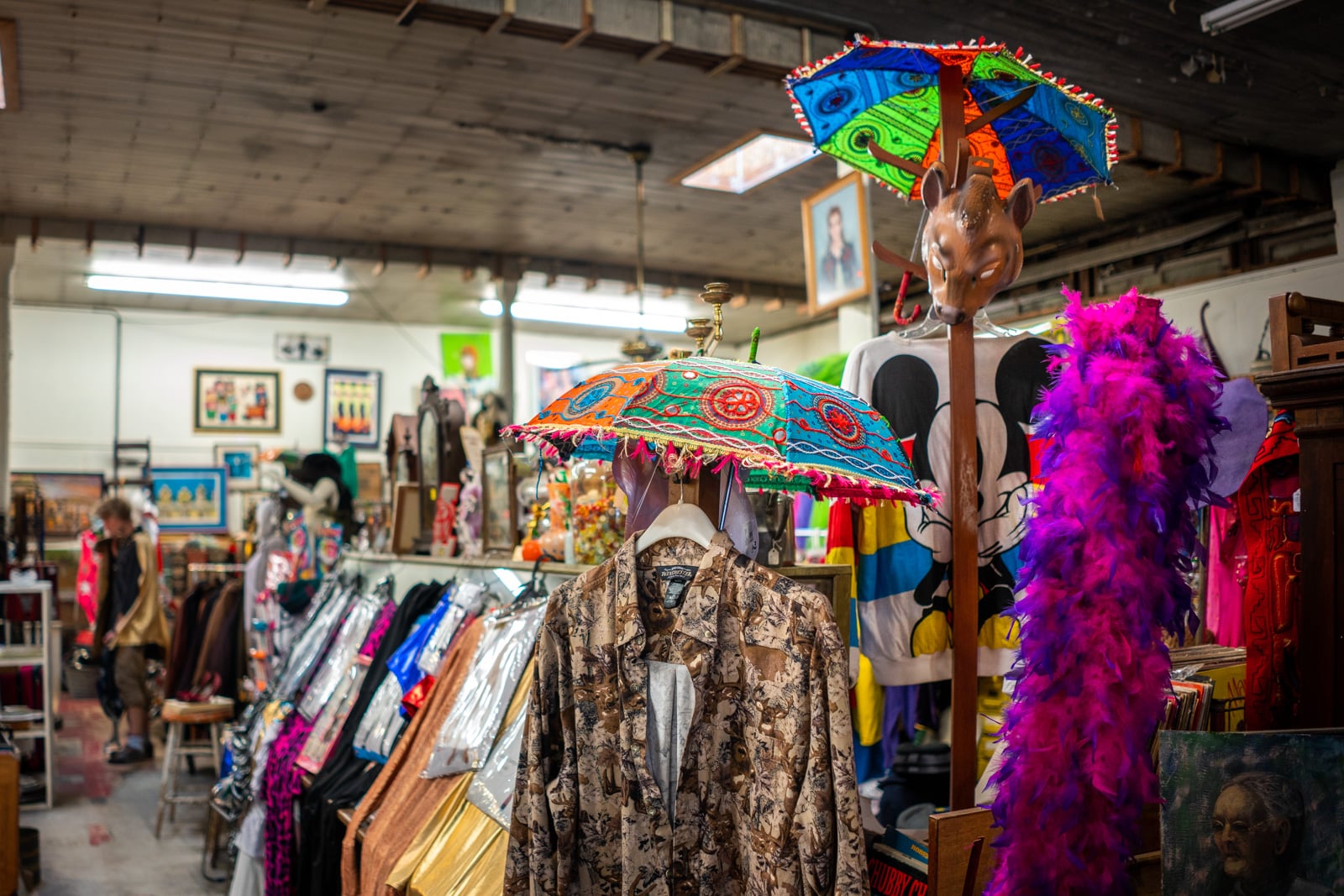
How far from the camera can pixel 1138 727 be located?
1.73 meters

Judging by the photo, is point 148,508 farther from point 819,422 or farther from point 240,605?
point 819,422

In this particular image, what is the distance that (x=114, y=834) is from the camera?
593cm

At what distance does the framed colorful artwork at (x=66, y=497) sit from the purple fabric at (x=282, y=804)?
10.1m

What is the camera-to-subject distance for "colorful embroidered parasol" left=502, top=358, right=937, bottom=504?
1887 mm

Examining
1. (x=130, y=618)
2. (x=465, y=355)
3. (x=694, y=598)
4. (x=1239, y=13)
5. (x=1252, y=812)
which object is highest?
(x=465, y=355)

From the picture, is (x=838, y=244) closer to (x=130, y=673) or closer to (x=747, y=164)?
(x=747, y=164)

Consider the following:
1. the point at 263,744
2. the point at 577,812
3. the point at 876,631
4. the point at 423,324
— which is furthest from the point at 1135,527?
the point at 423,324

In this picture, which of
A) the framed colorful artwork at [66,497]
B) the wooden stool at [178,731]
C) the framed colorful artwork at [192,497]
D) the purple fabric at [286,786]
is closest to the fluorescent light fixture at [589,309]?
the framed colorful artwork at [192,497]

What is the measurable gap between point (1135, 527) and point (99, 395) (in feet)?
44.9

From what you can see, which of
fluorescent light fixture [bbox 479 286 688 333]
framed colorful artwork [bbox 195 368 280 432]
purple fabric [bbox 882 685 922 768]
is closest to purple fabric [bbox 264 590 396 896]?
purple fabric [bbox 882 685 922 768]

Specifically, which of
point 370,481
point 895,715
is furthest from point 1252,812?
point 370,481

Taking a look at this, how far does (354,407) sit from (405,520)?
9.95 m

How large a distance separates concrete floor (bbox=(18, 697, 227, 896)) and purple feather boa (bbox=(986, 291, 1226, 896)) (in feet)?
14.4

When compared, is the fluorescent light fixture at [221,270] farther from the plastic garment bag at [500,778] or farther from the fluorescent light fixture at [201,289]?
the plastic garment bag at [500,778]
